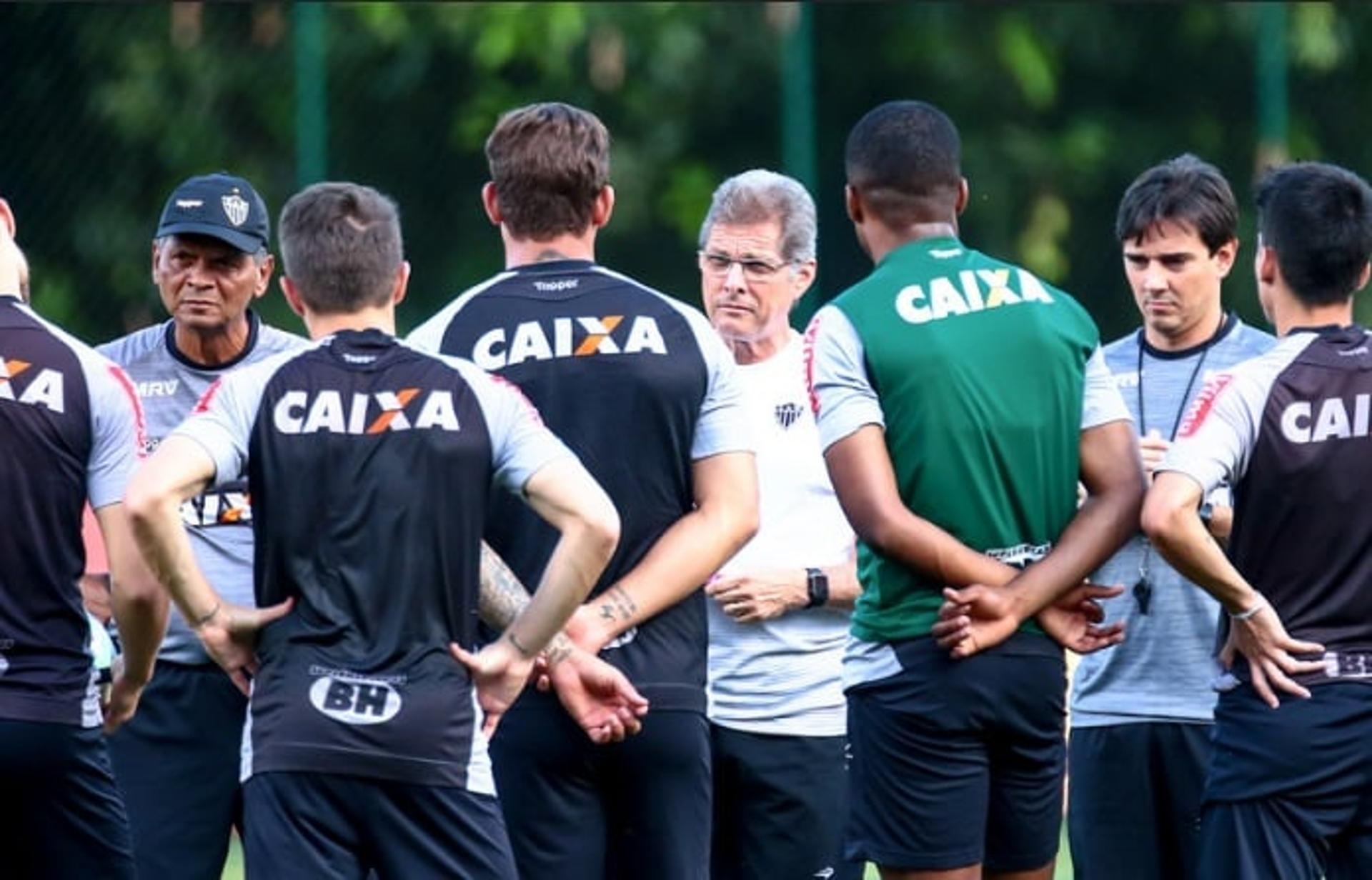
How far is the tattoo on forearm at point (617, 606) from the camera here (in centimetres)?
539

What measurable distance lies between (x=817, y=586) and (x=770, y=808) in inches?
22.9

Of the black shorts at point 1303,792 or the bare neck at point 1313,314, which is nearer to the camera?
the black shorts at point 1303,792

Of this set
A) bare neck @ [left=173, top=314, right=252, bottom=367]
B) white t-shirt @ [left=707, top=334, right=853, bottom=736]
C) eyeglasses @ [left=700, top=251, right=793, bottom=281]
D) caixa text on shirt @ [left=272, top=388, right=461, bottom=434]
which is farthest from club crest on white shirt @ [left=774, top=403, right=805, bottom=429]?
caixa text on shirt @ [left=272, top=388, right=461, bottom=434]

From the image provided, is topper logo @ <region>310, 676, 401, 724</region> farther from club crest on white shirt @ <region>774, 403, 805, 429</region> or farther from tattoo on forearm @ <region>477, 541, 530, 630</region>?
club crest on white shirt @ <region>774, 403, 805, 429</region>

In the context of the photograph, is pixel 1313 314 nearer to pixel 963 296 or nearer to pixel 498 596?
pixel 963 296

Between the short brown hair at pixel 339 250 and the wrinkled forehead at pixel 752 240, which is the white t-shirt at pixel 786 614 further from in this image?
the short brown hair at pixel 339 250

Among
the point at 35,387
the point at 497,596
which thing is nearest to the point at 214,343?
the point at 35,387

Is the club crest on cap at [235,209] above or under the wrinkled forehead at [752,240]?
above

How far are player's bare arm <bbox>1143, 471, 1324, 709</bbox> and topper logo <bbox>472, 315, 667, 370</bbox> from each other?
115 cm

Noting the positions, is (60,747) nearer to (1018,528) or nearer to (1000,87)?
(1018,528)

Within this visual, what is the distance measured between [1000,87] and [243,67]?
4.27 meters

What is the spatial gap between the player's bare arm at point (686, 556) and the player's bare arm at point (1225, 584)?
873mm

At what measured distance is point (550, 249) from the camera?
18.1 feet

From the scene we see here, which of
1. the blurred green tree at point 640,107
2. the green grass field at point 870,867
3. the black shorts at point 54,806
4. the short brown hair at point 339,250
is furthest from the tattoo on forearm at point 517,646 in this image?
the blurred green tree at point 640,107
